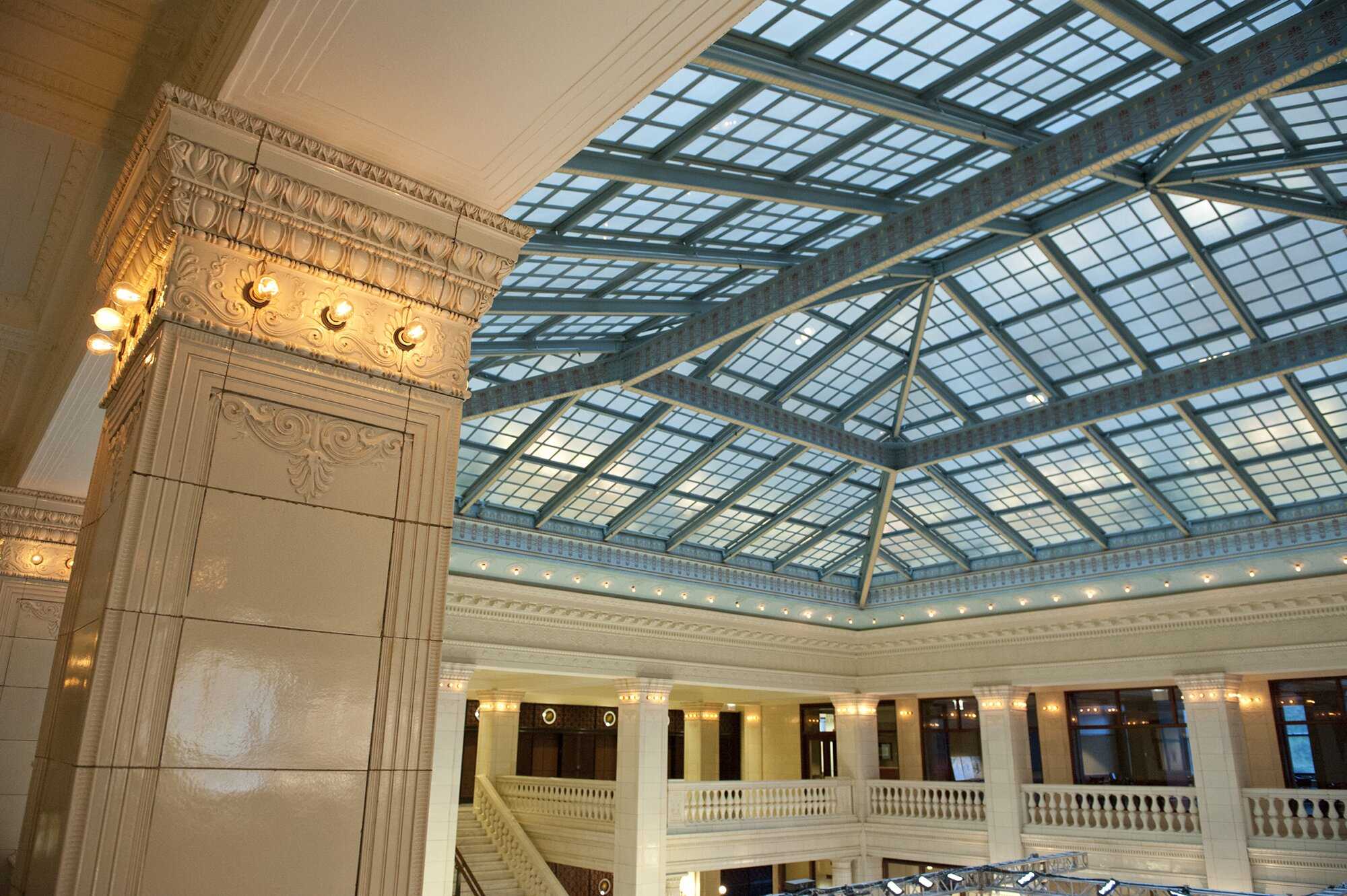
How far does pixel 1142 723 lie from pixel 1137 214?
15.0 meters

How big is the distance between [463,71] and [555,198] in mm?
6476

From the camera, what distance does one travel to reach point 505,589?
18500 millimetres

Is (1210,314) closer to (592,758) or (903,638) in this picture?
(903,638)

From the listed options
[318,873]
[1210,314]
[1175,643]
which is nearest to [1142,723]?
[1175,643]

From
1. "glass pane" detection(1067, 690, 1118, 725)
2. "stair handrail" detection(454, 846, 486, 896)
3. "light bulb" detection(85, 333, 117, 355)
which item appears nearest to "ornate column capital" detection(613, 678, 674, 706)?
"stair handrail" detection(454, 846, 486, 896)

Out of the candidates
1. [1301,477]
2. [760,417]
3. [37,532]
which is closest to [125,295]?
[37,532]

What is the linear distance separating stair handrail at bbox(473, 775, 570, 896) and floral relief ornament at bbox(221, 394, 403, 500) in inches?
803

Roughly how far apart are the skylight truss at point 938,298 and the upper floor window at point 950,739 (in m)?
5.49

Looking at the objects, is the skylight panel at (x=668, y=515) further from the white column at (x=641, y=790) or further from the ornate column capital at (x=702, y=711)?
the ornate column capital at (x=702, y=711)

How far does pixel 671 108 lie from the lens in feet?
29.7

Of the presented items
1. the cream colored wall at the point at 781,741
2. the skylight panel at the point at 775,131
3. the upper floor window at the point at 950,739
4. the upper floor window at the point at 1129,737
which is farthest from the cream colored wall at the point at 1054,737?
the skylight panel at the point at 775,131

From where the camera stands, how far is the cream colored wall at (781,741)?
30781 mm

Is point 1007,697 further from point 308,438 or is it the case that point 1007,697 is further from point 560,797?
point 308,438

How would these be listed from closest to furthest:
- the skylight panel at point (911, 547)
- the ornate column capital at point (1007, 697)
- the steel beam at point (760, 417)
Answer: the steel beam at point (760, 417), the ornate column capital at point (1007, 697), the skylight panel at point (911, 547)
